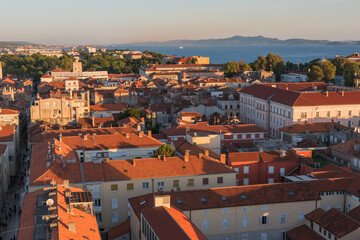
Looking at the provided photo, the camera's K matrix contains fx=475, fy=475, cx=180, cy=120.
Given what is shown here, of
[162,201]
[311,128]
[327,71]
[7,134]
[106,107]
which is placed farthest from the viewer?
[327,71]

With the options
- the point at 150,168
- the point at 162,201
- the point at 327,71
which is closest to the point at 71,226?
the point at 162,201

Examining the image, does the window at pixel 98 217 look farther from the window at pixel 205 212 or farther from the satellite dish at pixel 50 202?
the satellite dish at pixel 50 202

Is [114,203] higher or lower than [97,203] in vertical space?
lower

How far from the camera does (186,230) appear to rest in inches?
743

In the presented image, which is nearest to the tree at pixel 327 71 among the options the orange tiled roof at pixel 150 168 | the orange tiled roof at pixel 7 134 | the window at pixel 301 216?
the orange tiled roof at pixel 7 134

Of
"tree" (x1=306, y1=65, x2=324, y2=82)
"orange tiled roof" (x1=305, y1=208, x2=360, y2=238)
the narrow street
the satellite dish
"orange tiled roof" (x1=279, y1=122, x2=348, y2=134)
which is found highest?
"tree" (x1=306, y1=65, x2=324, y2=82)

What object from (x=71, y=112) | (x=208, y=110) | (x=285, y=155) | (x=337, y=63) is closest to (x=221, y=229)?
(x=285, y=155)

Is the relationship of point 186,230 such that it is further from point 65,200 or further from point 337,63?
point 337,63

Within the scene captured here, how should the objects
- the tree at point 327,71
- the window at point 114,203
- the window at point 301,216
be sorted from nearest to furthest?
the window at point 301,216
the window at point 114,203
the tree at point 327,71

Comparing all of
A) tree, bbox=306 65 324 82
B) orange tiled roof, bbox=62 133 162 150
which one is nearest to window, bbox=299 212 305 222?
orange tiled roof, bbox=62 133 162 150

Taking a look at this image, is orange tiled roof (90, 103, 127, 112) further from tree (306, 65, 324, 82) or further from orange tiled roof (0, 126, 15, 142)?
tree (306, 65, 324, 82)

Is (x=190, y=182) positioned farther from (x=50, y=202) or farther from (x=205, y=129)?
(x=205, y=129)

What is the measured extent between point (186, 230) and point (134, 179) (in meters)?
8.64

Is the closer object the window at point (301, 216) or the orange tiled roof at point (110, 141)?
the window at point (301, 216)
